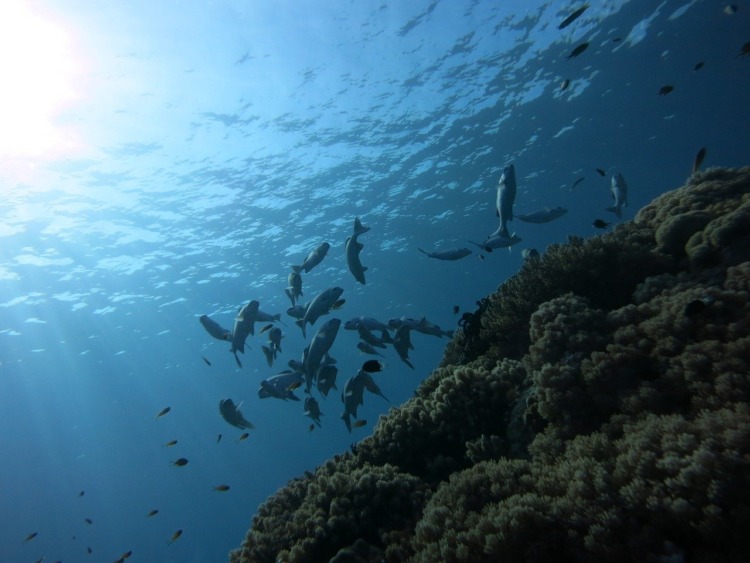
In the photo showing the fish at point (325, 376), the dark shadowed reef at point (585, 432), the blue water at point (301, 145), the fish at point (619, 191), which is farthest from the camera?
the blue water at point (301, 145)

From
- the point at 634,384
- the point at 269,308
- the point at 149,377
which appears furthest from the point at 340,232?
the point at 149,377

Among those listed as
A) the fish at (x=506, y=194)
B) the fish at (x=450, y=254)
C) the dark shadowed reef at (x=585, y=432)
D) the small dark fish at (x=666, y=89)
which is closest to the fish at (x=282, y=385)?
the dark shadowed reef at (x=585, y=432)

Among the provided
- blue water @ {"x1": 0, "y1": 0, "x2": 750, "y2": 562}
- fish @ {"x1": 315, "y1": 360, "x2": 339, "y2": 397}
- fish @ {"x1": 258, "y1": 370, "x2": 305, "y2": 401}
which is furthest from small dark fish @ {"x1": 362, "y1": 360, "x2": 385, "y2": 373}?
blue water @ {"x1": 0, "y1": 0, "x2": 750, "y2": 562}

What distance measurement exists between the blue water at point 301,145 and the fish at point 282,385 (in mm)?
6599

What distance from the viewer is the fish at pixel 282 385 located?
7.63 meters

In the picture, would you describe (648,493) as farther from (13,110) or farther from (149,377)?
(149,377)

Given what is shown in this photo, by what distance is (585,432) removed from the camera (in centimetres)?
379

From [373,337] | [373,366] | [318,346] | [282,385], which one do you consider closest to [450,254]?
[373,337]

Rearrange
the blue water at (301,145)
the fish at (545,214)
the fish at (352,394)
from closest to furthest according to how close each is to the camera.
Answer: the fish at (352,394) → the fish at (545,214) → the blue water at (301,145)

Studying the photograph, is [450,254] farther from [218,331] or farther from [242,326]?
[218,331]

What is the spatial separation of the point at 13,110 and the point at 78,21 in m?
6.64

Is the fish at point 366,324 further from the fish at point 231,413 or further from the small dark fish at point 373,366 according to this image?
the fish at point 231,413

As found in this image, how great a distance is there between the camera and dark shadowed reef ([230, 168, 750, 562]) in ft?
8.18

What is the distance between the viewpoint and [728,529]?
2.21 m
